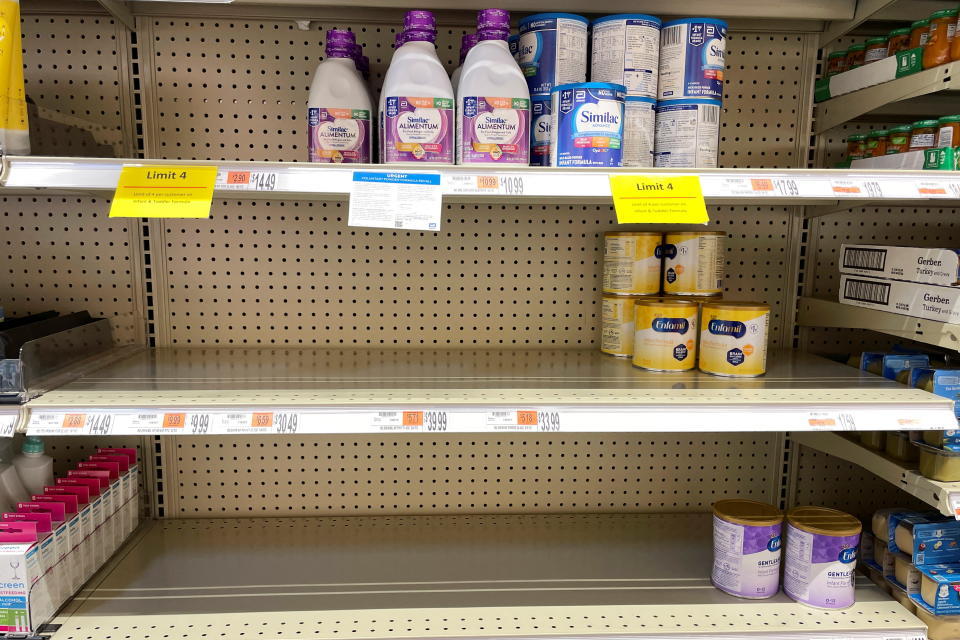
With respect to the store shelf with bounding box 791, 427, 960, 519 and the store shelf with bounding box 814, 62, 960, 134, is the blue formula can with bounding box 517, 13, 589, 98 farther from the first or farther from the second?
the store shelf with bounding box 791, 427, 960, 519

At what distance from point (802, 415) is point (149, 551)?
56.7 inches

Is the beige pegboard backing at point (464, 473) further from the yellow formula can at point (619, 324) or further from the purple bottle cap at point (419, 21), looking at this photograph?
the purple bottle cap at point (419, 21)

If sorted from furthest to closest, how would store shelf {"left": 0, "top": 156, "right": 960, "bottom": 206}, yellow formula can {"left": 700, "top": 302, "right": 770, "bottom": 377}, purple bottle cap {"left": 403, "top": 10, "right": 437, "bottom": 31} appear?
yellow formula can {"left": 700, "top": 302, "right": 770, "bottom": 377} → purple bottle cap {"left": 403, "top": 10, "right": 437, "bottom": 31} → store shelf {"left": 0, "top": 156, "right": 960, "bottom": 206}

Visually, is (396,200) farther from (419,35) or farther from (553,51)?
(553,51)

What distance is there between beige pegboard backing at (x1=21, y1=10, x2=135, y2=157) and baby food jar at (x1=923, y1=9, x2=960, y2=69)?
1748 mm

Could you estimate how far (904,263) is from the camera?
1412mm

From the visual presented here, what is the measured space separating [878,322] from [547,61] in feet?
2.96

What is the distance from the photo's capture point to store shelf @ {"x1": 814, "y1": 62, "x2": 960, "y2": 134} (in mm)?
1280

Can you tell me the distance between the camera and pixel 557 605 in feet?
4.50

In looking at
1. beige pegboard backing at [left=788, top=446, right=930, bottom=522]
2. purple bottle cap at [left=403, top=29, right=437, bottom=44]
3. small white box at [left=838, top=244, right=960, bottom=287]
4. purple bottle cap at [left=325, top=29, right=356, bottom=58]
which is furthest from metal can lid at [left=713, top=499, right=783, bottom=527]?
purple bottle cap at [left=325, top=29, right=356, bottom=58]

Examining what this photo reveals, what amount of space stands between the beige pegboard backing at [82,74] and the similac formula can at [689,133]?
124cm

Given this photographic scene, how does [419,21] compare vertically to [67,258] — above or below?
above

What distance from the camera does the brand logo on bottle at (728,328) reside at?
53.9 inches

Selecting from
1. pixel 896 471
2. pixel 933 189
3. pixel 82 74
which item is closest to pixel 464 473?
pixel 896 471
